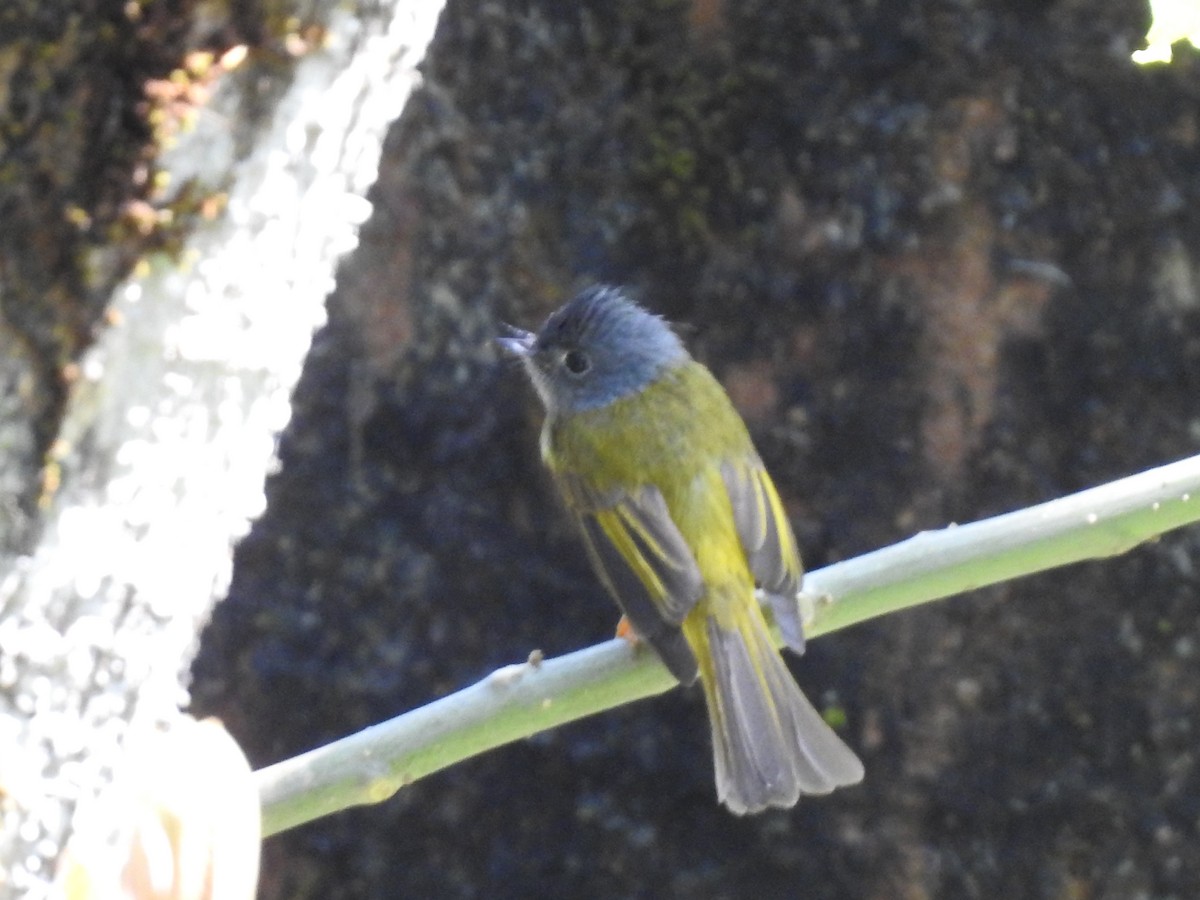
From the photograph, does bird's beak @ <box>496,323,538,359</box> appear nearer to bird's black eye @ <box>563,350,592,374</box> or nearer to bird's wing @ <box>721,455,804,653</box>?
bird's black eye @ <box>563,350,592,374</box>

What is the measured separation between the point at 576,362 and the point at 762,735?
1.32 m

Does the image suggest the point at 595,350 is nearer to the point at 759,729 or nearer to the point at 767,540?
the point at 767,540

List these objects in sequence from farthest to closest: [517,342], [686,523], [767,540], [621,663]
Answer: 1. [517,342]
2. [686,523]
3. [767,540]
4. [621,663]

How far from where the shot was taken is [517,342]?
13.2 ft

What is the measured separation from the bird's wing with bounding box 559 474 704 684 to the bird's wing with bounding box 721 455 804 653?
15 cm

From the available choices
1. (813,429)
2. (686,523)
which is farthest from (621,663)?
(813,429)

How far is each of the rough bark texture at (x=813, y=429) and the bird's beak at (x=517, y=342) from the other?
23 cm

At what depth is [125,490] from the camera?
201 cm

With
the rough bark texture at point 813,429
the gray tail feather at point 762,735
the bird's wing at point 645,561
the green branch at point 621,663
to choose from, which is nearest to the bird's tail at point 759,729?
the gray tail feather at point 762,735

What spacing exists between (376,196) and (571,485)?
1.04 meters

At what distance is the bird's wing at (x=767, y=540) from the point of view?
315 cm

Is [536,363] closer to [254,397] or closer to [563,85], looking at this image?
[563,85]

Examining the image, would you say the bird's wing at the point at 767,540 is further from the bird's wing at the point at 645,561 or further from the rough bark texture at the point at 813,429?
the rough bark texture at the point at 813,429

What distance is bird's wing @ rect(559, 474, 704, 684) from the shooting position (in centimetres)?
322
